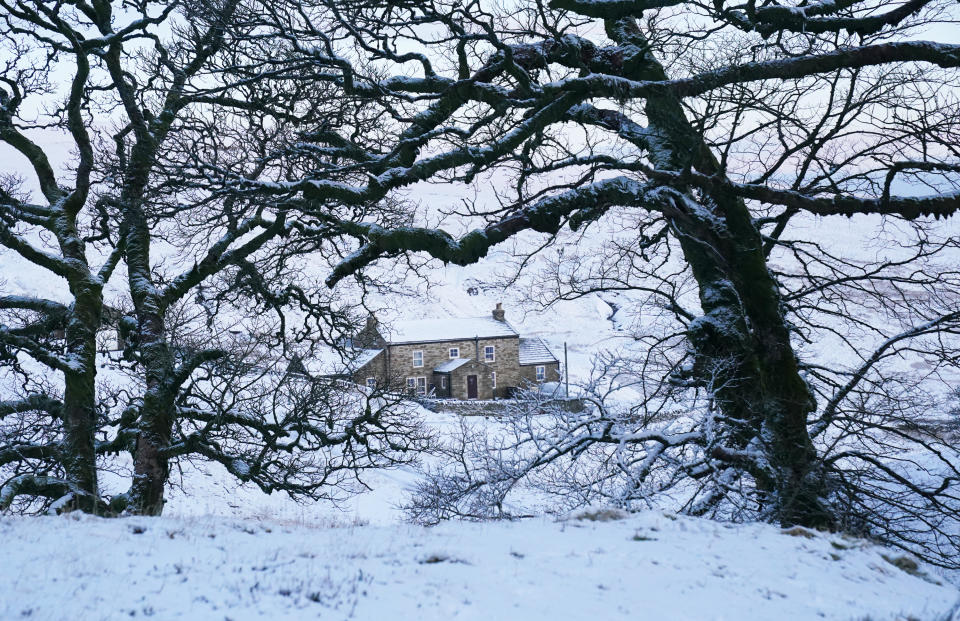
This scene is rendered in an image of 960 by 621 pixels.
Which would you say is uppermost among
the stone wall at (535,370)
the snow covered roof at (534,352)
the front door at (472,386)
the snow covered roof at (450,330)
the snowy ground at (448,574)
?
the snow covered roof at (450,330)

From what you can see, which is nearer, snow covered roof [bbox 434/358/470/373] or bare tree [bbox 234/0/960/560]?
bare tree [bbox 234/0/960/560]

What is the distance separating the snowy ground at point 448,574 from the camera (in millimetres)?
3410

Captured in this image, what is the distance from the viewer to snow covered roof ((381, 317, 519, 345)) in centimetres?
4088

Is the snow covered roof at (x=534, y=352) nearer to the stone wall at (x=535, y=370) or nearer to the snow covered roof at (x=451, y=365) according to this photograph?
the stone wall at (x=535, y=370)

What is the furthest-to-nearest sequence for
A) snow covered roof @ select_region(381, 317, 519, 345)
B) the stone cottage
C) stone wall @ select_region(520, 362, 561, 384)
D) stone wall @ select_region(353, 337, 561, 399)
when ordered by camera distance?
1. stone wall @ select_region(520, 362, 561, 384)
2. snow covered roof @ select_region(381, 317, 519, 345)
3. the stone cottage
4. stone wall @ select_region(353, 337, 561, 399)

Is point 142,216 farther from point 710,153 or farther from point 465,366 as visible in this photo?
point 465,366

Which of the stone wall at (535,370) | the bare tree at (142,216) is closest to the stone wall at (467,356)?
the stone wall at (535,370)

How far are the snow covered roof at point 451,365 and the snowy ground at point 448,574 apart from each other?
34.1 metres

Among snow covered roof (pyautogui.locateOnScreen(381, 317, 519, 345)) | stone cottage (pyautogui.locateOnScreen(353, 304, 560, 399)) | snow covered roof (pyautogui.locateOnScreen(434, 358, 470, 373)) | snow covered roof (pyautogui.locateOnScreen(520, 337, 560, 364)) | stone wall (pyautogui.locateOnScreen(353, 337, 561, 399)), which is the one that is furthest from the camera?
snow covered roof (pyautogui.locateOnScreen(520, 337, 560, 364))

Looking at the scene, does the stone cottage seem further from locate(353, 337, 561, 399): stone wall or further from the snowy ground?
the snowy ground

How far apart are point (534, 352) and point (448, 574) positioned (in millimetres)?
39121

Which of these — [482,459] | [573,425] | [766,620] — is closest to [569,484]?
[573,425]

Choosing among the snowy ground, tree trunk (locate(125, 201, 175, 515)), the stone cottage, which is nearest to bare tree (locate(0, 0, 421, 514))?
tree trunk (locate(125, 201, 175, 515))

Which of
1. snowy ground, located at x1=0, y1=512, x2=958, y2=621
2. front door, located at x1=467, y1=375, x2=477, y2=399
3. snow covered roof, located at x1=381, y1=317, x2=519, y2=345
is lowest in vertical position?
snowy ground, located at x1=0, y1=512, x2=958, y2=621
